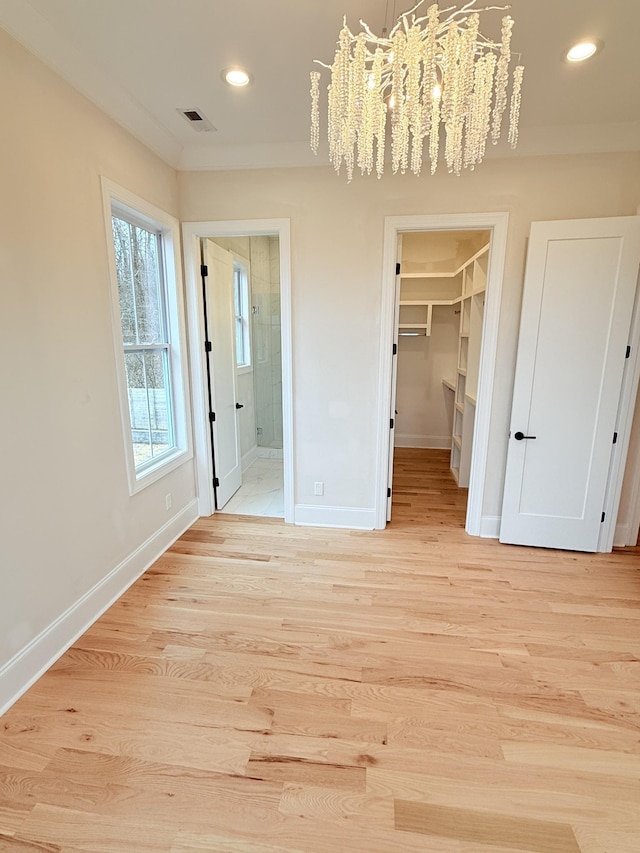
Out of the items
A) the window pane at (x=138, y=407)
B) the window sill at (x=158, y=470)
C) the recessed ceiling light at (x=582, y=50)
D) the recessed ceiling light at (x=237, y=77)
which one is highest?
the recessed ceiling light at (x=237, y=77)

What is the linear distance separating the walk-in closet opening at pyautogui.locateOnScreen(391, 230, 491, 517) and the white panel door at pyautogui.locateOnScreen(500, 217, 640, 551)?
3.49 feet

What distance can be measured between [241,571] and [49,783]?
1354 mm

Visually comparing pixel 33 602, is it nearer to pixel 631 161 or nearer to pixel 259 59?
pixel 259 59

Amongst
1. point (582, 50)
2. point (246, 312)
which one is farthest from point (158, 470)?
point (582, 50)

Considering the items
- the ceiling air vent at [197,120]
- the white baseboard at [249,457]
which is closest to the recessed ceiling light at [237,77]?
the ceiling air vent at [197,120]

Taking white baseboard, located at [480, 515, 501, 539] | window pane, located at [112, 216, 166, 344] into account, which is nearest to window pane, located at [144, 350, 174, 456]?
window pane, located at [112, 216, 166, 344]

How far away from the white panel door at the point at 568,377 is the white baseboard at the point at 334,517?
1039mm

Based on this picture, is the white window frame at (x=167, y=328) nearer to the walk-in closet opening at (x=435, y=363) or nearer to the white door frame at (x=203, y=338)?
the white door frame at (x=203, y=338)

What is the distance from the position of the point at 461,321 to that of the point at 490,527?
2.69 metres

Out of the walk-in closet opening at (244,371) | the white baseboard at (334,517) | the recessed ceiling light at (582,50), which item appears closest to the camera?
the recessed ceiling light at (582,50)

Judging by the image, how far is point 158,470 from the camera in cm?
279

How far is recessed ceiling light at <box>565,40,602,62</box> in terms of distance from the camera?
180 centimetres

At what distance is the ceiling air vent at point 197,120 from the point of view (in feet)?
7.72

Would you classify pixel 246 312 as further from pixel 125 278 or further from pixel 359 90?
pixel 359 90
